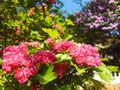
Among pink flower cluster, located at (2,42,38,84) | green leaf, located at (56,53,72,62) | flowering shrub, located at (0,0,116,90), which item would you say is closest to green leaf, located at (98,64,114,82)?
flowering shrub, located at (0,0,116,90)

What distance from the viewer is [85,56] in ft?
11.3

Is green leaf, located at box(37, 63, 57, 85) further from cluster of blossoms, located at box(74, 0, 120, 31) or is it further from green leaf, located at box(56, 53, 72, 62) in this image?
cluster of blossoms, located at box(74, 0, 120, 31)

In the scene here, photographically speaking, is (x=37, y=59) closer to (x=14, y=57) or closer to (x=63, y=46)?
(x=14, y=57)

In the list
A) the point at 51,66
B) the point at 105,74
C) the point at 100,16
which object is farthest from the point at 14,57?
Answer: the point at 100,16

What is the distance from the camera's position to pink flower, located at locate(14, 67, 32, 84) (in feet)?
10.6

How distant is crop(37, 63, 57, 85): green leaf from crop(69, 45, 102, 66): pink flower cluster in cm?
22

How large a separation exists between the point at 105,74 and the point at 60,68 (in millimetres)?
339

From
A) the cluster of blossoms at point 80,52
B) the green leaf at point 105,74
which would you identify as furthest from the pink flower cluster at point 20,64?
the green leaf at point 105,74

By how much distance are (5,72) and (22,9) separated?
444 centimetres

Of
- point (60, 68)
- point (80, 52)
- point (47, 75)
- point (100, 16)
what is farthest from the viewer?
point (100, 16)

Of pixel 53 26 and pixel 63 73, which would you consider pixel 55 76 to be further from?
pixel 53 26

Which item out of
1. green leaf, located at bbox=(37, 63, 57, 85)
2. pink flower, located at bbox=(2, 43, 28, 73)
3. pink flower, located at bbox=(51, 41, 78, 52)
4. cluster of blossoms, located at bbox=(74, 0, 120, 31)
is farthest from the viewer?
cluster of blossoms, located at bbox=(74, 0, 120, 31)

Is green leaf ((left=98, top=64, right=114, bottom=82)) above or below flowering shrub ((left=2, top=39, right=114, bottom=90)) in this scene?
below

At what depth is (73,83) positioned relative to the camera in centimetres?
344
